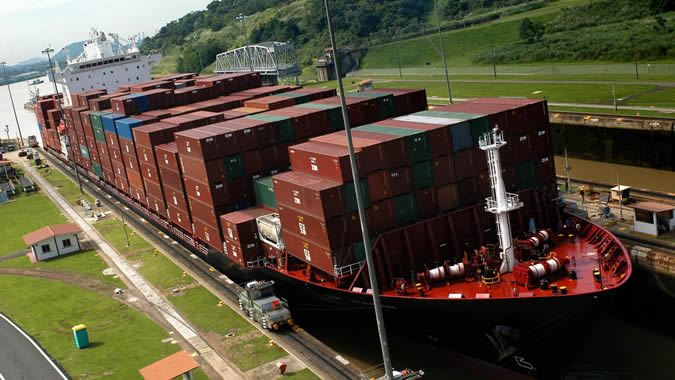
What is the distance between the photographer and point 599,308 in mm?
21469

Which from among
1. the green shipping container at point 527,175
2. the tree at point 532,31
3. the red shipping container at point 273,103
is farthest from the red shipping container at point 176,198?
the tree at point 532,31

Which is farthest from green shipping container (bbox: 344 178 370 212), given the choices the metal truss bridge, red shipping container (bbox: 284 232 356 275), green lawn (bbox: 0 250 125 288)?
the metal truss bridge

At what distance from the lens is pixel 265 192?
105 feet

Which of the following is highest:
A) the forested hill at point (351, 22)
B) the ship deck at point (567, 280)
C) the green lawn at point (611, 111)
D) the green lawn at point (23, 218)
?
the forested hill at point (351, 22)

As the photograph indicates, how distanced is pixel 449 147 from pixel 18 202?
49.8m

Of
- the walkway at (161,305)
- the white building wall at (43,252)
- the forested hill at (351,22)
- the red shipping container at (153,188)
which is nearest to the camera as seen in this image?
the walkway at (161,305)

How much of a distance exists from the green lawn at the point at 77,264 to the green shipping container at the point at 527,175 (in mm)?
22656

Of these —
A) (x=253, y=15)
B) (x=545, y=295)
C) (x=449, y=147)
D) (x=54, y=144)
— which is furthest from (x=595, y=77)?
(x=253, y=15)

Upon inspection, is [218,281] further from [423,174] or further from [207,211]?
[423,174]

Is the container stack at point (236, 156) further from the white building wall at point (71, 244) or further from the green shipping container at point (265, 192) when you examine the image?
the white building wall at point (71, 244)

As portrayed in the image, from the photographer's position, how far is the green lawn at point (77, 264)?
37800 millimetres

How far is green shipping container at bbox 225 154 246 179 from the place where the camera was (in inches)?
1280

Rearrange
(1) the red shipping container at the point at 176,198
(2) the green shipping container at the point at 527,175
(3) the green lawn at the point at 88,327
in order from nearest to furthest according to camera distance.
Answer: (3) the green lawn at the point at 88,327, (2) the green shipping container at the point at 527,175, (1) the red shipping container at the point at 176,198

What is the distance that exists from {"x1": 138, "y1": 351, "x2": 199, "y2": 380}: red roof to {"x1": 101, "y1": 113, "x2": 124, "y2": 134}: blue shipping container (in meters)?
31.3
